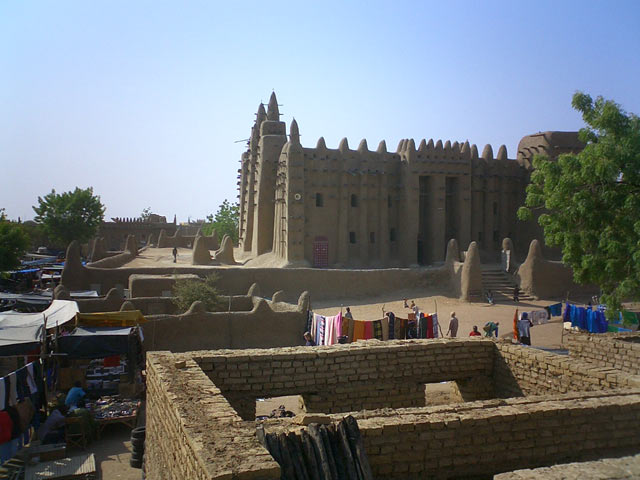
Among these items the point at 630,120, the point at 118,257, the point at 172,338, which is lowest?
the point at 172,338

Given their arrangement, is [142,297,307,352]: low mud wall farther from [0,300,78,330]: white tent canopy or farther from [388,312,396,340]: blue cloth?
[388,312,396,340]: blue cloth

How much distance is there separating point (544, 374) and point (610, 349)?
7.62 feet

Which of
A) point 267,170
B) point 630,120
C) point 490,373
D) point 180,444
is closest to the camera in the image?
point 180,444

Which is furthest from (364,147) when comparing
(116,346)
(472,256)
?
(116,346)

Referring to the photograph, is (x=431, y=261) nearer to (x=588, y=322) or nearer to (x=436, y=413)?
(x=588, y=322)

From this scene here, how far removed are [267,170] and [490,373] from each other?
29.9 meters

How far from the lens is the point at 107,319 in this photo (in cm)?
1583

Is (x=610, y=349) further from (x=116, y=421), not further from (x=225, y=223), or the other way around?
(x=225, y=223)

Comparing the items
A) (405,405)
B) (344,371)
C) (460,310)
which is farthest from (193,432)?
(460,310)

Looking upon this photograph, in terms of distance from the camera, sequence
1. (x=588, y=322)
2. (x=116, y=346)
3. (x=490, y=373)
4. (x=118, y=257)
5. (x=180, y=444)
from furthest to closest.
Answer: (x=118, y=257), (x=588, y=322), (x=116, y=346), (x=490, y=373), (x=180, y=444)

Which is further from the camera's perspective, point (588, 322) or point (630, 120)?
point (588, 322)

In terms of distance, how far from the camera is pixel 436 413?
6.48 meters

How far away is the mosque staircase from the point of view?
30734 mm

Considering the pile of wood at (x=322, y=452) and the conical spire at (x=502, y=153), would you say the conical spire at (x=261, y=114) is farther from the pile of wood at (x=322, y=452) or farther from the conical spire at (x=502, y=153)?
the pile of wood at (x=322, y=452)
